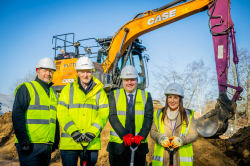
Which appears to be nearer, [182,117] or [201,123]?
[182,117]

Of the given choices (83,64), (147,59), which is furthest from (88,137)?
(147,59)

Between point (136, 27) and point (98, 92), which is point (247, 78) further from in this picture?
point (98, 92)

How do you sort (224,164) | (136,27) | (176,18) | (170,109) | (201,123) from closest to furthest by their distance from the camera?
(170,109), (224,164), (201,123), (176,18), (136,27)

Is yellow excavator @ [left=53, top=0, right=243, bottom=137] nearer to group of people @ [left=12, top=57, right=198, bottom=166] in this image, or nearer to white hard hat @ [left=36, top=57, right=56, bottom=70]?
group of people @ [left=12, top=57, right=198, bottom=166]

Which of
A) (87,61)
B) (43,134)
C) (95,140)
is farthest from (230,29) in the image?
(43,134)

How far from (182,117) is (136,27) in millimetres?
5613

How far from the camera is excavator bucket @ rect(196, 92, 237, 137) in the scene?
221 inches

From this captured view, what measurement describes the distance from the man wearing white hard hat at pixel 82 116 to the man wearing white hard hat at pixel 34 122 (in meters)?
0.28

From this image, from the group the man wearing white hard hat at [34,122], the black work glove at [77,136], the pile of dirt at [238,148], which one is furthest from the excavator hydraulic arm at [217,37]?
the man wearing white hard hat at [34,122]

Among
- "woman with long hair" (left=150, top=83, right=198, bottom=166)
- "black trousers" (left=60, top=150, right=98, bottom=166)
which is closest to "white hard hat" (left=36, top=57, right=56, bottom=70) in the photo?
"black trousers" (left=60, top=150, right=98, bottom=166)

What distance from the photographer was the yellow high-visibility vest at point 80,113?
115 inches

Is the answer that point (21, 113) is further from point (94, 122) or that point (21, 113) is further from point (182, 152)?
point (182, 152)

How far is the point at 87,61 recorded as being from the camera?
129 inches

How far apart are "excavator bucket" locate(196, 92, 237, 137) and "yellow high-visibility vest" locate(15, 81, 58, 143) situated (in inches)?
180
